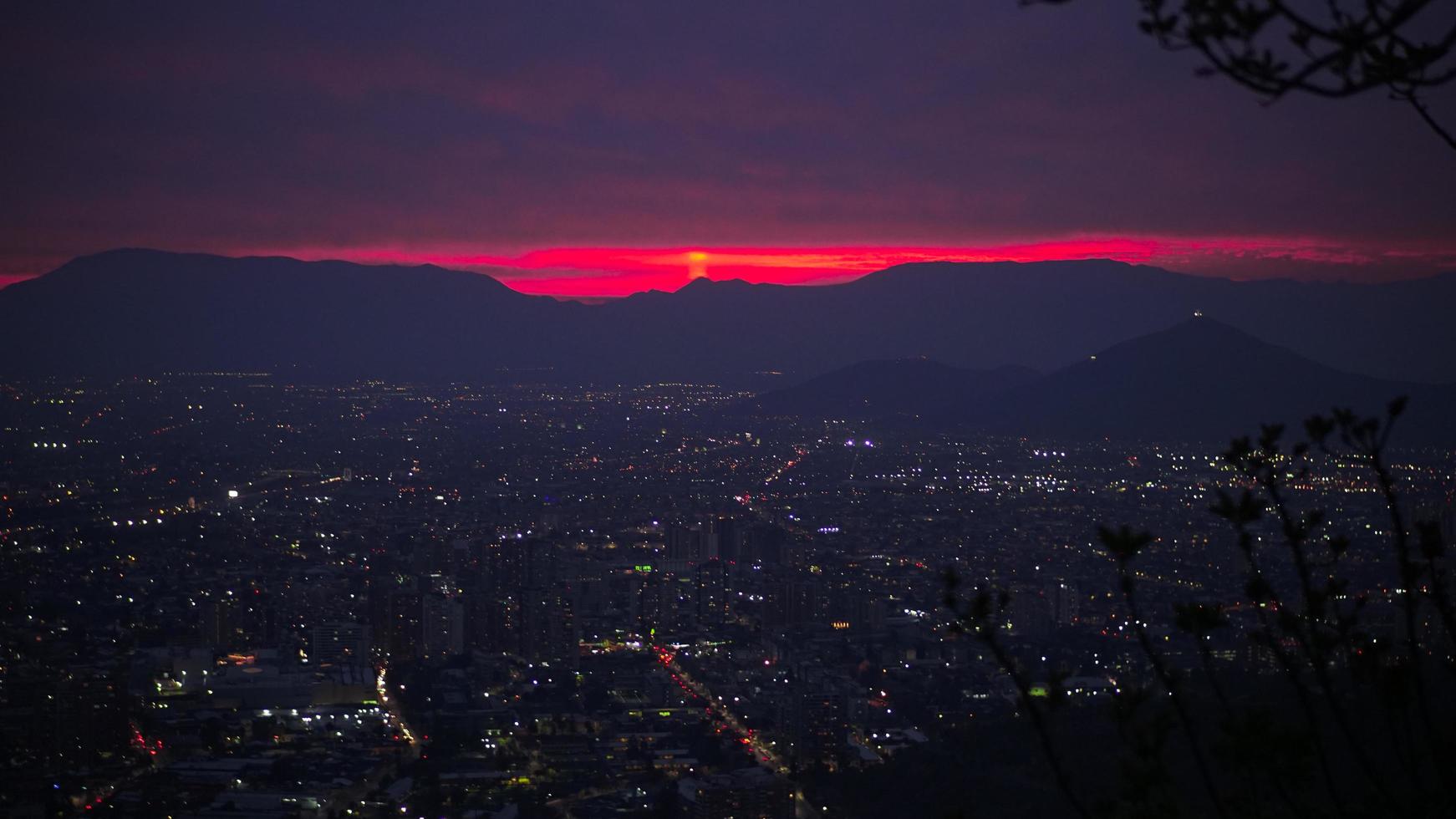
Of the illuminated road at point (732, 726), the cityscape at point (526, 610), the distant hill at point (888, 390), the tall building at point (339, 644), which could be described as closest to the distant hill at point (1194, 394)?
the distant hill at point (888, 390)

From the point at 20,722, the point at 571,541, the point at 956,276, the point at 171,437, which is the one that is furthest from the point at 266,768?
the point at 956,276

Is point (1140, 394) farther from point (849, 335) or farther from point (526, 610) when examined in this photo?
point (526, 610)

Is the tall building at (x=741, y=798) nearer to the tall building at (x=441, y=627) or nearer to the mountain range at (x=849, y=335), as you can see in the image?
the tall building at (x=441, y=627)

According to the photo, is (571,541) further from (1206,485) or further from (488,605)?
(1206,485)

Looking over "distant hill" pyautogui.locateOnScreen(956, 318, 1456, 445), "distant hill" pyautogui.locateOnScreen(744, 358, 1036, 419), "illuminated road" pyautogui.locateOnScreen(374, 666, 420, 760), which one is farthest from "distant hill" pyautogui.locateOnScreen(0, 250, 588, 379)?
"distant hill" pyautogui.locateOnScreen(956, 318, 1456, 445)

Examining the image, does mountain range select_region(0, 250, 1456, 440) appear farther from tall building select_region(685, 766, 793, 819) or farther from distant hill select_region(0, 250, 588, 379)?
tall building select_region(685, 766, 793, 819)

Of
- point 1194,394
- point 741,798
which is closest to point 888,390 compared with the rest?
point 1194,394
